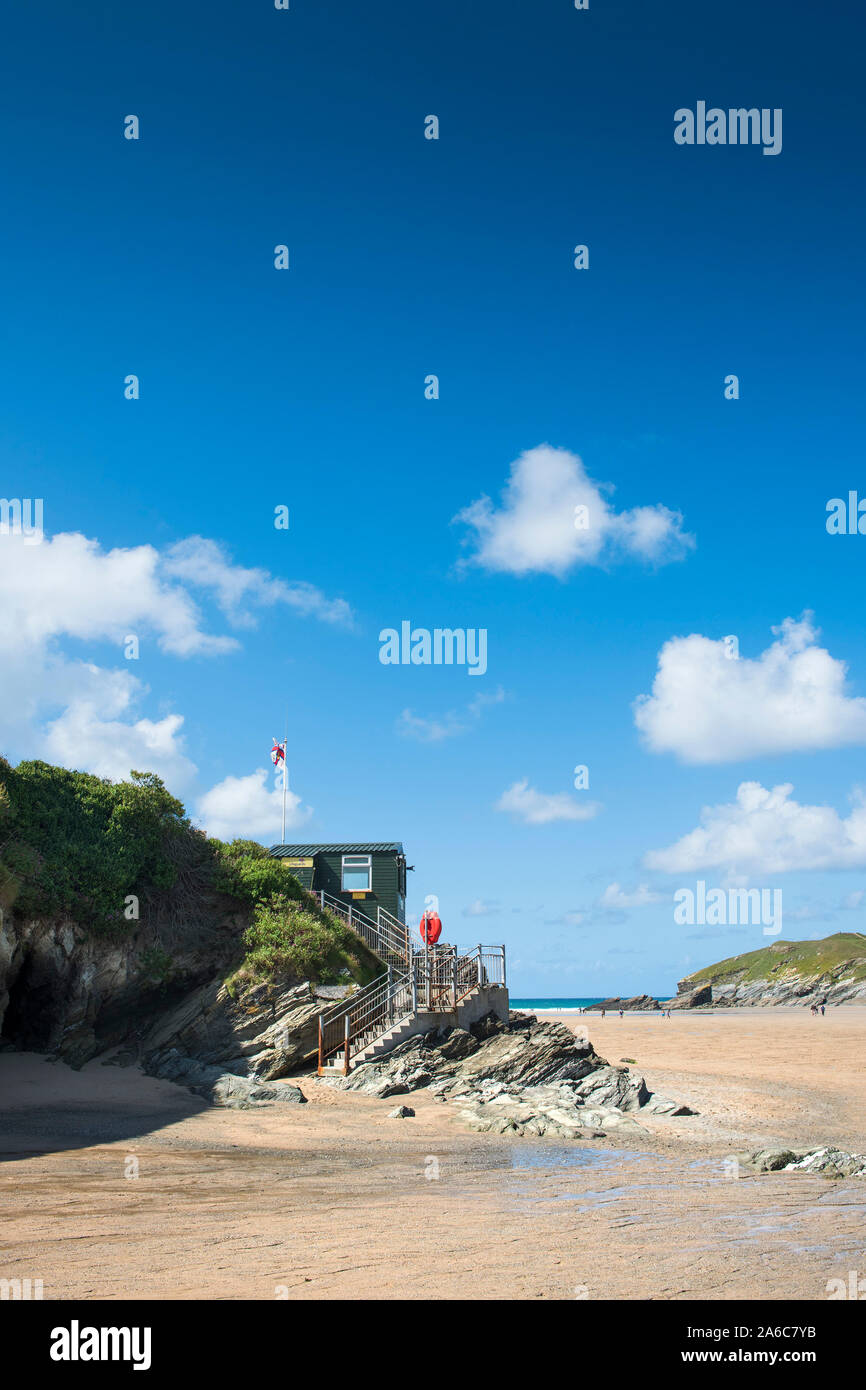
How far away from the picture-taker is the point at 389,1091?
24.4 m

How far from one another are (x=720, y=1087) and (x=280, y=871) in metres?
16.3

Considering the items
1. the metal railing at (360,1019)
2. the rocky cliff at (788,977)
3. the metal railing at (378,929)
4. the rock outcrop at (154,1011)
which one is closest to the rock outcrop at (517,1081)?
the metal railing at (360,1019)

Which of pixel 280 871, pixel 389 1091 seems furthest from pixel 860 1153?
pixel 280 871

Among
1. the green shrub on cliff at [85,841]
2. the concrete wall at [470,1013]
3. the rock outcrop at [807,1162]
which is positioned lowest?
the rock outcrop at [807,1162]

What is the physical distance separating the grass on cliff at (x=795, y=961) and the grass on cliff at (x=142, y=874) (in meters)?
91.8

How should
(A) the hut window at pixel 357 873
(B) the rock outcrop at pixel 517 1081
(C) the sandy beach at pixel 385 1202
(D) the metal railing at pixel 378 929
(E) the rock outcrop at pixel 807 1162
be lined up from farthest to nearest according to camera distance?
(A) the hut window at pixel 357 873
(D) the metal railing at pixel 378 929
(B) the rock outcrop at pixel 517 1081
(E) the rock outcrop at pixel 807 1162
(C) the sandy beach at pixel 385 1202

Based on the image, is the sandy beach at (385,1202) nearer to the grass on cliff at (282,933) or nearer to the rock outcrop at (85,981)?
the rock outcrop at (85,981)

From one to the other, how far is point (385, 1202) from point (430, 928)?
16.4 meters

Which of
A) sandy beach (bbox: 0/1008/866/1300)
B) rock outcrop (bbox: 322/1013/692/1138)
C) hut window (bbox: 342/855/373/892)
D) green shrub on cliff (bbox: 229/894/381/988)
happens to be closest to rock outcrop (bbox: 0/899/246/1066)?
A: sandy beach (bbox: 0/1008/866/1300)

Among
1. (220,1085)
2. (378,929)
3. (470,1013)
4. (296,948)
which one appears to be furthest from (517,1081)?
(378,929)

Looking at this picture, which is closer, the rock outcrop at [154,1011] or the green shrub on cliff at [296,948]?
the rock outcrop at [154,1011]

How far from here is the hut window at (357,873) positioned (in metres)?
37.8

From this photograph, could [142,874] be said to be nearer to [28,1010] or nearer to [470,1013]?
[28,1010]
